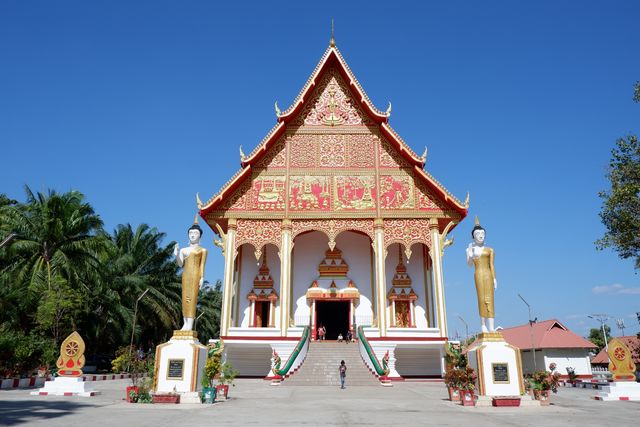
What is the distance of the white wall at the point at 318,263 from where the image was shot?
2128 centimetres

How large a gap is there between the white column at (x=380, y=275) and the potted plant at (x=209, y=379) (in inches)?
350


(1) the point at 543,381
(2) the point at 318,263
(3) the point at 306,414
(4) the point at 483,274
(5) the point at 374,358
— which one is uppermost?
(2) the point at 318,263

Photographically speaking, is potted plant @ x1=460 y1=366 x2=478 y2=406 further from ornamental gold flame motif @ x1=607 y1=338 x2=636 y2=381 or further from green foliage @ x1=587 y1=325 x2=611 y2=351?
green foliage @ x1=587 y1=325 x2=611 y2=351

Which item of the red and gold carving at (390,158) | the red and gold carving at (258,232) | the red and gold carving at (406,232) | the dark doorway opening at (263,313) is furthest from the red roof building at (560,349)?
the red and gold carving at (258,232)

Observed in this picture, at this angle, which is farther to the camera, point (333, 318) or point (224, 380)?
point (333, 318)

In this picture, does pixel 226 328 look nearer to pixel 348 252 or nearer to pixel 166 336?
pixel 348 252

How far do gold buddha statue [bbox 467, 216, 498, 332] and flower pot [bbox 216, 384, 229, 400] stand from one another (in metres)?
6.03

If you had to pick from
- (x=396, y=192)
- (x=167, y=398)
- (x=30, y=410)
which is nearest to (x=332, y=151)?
(x=396, y=192)

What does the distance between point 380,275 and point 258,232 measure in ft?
17.6

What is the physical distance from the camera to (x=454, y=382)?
1022 centimetres

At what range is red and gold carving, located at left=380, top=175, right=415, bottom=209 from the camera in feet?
65.9

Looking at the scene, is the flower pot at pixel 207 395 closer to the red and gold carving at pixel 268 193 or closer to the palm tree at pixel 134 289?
the red and gold carving at pixel 268 193

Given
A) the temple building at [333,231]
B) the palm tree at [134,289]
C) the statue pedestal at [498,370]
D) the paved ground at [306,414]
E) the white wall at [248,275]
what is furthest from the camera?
the palm tree at [134,289]

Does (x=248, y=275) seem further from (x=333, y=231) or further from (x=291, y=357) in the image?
(x=291, y=357)
